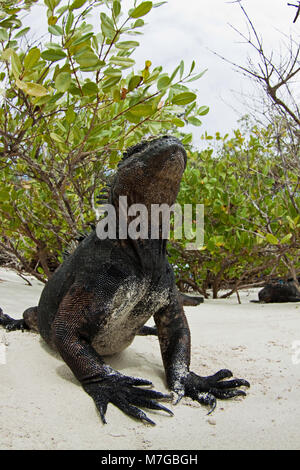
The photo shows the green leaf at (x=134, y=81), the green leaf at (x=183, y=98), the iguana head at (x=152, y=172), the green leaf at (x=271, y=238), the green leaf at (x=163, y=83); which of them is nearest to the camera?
the iguana head at (x=152, y=172)

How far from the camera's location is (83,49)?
7.70 feet

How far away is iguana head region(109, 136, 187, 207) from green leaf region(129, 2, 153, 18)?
701 millimetres

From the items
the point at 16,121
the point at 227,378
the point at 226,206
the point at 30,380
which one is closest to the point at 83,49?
the point at 16,121

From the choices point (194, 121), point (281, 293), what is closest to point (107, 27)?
point (194, 121)

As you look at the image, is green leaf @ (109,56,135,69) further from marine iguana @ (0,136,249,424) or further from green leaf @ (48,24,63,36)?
marine iguana @ (0,136,249,424)

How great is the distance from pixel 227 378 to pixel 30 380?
1.35m

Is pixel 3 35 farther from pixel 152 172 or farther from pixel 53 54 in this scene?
pixel 152 172

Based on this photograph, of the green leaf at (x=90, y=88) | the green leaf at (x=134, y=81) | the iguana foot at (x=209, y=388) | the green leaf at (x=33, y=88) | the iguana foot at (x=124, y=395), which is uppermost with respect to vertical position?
the green leaf at (x=134, y=81)

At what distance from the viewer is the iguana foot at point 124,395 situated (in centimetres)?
223

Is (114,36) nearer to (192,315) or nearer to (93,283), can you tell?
(93,283)

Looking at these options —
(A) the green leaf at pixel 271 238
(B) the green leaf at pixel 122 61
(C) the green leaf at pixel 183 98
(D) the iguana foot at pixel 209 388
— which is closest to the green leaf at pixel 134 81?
(B) the green leaf at pixel 122 61

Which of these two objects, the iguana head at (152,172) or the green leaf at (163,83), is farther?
the green leaf at (163,83)

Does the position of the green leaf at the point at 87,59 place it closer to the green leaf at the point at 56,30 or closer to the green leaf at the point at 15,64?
the green leaf at the point at 56,30

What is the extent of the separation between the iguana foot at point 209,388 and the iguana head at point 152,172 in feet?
3.84
